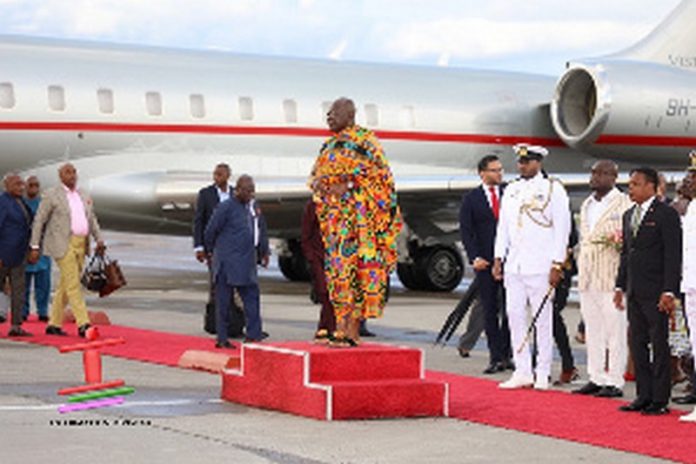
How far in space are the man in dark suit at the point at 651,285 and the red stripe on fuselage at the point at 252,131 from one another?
12.3 metres

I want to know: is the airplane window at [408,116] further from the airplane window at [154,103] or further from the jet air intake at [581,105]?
the airplane window at [154,103]

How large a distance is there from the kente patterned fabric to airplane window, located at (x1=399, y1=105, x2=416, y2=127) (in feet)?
46.6

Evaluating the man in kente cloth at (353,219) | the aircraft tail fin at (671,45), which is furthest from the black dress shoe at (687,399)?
the aircraft tail fin at (671,45)

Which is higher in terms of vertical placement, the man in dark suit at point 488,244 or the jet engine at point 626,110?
the jet engine at point 626,110

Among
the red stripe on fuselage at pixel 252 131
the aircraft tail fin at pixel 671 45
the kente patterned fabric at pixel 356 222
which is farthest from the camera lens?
the aircraft tail fin at pixel 671 45

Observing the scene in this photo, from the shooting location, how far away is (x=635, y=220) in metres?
10.4

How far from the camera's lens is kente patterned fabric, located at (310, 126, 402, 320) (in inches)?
395

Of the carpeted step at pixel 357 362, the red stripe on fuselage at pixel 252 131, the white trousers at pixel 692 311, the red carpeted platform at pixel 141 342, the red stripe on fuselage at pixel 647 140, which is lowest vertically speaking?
the red carpeted platform at pixel 141 342

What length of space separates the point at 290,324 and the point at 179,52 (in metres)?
7.08

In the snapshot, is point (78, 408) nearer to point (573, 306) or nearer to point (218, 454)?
point (218, 454)

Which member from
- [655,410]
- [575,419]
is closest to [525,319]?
[655,410]

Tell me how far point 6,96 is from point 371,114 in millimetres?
5699

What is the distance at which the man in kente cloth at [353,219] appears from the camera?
395 inches

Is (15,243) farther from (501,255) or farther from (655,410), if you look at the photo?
(655,410)
